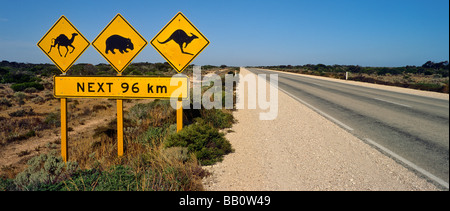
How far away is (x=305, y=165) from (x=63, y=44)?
5.23 meters

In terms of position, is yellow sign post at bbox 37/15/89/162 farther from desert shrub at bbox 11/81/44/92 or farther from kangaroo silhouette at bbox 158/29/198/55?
desert shrub at bbox 11/81/44/92

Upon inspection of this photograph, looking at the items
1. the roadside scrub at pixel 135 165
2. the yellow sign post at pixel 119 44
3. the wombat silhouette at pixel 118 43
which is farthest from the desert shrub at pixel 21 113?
the wombat silhouette at pixel 118 43

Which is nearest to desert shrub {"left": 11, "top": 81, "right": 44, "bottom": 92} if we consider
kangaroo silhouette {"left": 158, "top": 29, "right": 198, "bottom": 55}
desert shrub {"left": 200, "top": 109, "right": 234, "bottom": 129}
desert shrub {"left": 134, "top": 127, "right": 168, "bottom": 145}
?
desert shrub {"left": 200, "top": 109, "right": 234, "bottom": 129}

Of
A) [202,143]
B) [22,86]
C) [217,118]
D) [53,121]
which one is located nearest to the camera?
[202,143]

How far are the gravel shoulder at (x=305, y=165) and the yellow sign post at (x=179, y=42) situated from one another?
170cm

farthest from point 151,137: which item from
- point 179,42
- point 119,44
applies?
point 179,42

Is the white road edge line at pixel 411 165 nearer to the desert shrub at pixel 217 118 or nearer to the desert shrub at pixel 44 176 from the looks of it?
the desert shrub at pixel 217 118

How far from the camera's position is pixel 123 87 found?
17.6 feet

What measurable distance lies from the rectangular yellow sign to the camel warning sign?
0.40m

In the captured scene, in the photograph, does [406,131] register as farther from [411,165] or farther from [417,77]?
[417,77]
